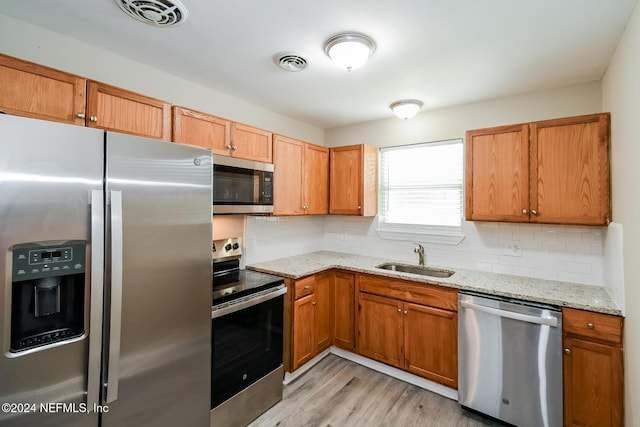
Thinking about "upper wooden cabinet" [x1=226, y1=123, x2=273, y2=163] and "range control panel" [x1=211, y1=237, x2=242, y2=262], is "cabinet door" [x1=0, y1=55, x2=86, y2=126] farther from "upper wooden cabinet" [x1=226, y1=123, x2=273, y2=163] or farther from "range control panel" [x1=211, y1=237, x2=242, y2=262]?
"range control panel" [x1=211, y1=237, x2=242, y2=262]

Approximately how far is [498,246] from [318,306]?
1761mm

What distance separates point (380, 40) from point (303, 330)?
234 cm

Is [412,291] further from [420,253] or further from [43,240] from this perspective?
[43,240]

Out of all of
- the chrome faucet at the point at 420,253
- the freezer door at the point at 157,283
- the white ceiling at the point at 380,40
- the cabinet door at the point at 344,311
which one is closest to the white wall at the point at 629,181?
the white ceiling at the point at 380,40

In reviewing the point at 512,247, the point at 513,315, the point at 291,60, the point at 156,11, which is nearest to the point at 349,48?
the point at 291,60

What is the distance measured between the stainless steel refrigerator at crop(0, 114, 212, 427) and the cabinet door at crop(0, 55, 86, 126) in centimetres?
48

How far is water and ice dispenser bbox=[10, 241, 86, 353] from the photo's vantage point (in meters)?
1.17

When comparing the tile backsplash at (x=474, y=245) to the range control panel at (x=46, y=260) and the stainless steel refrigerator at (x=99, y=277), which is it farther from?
the range control panel at (x=46, y=260)

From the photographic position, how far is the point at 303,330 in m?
2.71

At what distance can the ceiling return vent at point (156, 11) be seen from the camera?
150 cm

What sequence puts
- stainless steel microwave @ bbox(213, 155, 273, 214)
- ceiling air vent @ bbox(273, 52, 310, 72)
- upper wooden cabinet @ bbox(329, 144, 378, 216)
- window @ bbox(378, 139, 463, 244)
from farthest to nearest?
1. upper wooden cabinet @ bbox(329, 144, 378, 216)
2. window @ bbox(378, 139, 463, 244)
3. stainless steel microwave @ bbox(213, 155, 273, 214)
4. ceiling air vent @ bbox(273, 52, 310, 72)

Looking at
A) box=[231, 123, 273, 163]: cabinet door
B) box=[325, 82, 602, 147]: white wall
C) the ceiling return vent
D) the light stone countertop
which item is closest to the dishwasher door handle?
the light stone countertop

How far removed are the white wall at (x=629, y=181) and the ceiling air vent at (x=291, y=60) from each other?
178 centimetres

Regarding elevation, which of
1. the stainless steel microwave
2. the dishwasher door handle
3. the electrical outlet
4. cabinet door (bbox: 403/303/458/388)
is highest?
the stainless steel microwave
